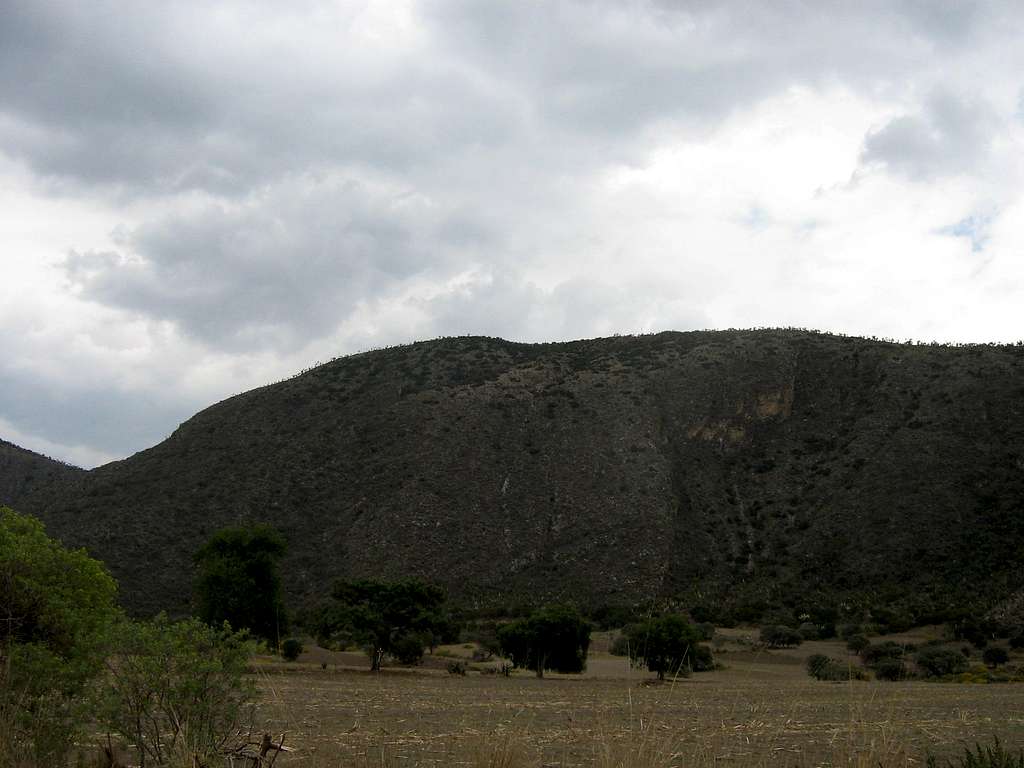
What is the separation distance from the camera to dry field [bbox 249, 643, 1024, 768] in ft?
22.1

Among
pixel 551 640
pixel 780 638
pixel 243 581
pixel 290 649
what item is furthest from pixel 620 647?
pixel 243 581

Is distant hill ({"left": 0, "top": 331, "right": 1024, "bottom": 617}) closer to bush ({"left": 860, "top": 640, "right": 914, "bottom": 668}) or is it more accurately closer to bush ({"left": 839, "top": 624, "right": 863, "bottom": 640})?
bush ({"left": 839, "top": 624, "right": 863, "bottom": 640})

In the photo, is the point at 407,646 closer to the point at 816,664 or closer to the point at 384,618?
the point at 384,618

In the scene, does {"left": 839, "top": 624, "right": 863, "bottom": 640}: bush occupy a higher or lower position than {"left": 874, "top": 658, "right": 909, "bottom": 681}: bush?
higher

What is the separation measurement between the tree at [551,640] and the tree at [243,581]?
10.5m

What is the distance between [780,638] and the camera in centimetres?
4822

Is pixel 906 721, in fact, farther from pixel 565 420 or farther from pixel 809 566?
pixel 565 420

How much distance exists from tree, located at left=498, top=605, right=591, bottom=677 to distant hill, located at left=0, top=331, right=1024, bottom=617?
18.0 metres

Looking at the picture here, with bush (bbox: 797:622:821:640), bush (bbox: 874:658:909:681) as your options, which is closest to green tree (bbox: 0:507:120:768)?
bush (bbox: 874:658:909:681)

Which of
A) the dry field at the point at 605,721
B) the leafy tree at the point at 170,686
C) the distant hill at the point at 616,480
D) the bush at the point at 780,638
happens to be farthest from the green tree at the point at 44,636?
the distant hill at the point at 616,480

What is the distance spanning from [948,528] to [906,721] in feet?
156

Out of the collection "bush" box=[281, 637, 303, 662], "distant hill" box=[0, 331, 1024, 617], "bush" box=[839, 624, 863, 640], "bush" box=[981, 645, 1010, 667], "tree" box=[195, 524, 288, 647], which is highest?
"distant hill" box=[0, 331, 1024, 617]

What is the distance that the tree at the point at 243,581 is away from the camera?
39906 mm

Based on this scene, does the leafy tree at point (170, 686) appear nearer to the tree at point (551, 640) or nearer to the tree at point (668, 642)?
the tree at point (668, 642)
